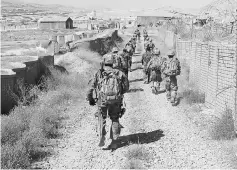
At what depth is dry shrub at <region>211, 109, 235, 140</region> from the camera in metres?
6.69

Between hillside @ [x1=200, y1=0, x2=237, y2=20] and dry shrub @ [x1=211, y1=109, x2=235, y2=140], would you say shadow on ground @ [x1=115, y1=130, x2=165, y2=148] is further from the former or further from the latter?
hillside @ [x1=200, y1=0, x2=237, y2=20]

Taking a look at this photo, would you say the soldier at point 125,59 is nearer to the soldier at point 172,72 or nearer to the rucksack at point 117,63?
the rucksack at point 117,63

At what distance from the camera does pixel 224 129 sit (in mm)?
6805

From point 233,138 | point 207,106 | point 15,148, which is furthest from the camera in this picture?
point 207,106

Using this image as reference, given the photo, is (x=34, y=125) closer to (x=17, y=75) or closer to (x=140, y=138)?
(x=140, y=138)

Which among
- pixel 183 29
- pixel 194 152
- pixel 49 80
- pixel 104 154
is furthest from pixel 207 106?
pixel 183 29

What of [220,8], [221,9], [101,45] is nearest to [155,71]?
[220,8]

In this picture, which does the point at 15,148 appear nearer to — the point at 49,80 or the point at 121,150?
the point at 121,150

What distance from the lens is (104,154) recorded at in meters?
6.11

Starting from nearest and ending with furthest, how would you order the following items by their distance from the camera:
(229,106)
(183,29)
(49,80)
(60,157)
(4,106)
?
(60,157) < (229,106) < (4,106) < (49,80) < (183,29)

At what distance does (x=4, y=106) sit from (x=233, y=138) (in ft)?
17.6

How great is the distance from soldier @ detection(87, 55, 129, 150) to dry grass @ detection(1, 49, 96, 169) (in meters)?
1.23

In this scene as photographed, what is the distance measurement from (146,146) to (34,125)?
2299mm

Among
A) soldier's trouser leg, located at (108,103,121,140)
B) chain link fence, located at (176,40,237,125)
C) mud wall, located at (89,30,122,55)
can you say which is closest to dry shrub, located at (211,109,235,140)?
chain link fence, located at (176,40,237,125)
